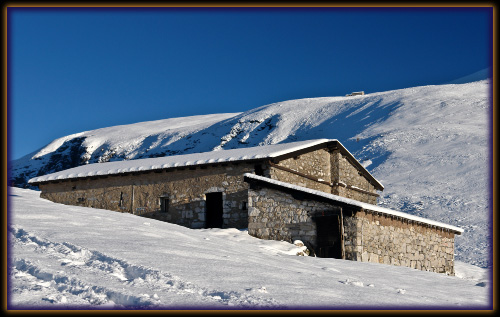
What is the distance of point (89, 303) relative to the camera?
600 cm

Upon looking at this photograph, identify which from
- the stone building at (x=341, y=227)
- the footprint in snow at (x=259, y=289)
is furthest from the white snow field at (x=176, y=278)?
the stone building at (x=341, y=227)

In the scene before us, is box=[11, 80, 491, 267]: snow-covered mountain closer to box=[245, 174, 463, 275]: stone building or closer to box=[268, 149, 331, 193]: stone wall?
box=[245, 174, 463, 275]: stone building

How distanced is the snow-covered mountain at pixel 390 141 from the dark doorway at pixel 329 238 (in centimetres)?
814

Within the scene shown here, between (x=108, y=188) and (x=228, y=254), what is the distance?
1278 centimetres

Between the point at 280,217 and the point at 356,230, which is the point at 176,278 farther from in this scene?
the point at 280,217

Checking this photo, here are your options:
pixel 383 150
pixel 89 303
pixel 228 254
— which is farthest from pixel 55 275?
pixel 383 150

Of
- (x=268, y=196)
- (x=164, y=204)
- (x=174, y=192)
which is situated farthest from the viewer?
(x=164, y=204)

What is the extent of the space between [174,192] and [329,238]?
7.85 m

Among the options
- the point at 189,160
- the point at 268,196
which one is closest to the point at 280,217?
the point at 268,196

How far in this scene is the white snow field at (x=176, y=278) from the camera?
630cm

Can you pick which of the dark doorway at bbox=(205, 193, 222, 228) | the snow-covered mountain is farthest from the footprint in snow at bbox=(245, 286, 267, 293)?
the snow-covered mountain

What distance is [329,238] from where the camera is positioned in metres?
15.3

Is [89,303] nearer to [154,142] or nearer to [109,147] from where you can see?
[154,142]

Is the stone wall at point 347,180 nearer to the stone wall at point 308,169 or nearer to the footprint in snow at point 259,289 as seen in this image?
the stone wall at point 308,169
